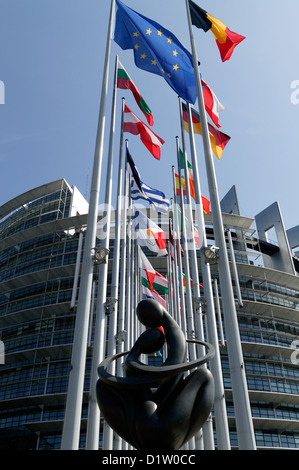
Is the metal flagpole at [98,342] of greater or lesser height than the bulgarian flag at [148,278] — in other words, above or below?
below

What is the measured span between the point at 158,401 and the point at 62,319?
3608 centimetres

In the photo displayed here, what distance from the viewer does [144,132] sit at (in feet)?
67.8

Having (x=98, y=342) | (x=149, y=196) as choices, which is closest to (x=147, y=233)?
(x=149, y=196)

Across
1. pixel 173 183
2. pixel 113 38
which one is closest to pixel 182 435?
pixel 113 38

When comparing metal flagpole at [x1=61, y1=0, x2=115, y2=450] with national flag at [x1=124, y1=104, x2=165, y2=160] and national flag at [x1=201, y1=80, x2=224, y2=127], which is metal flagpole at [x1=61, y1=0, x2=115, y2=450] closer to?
national flag at [x1=201, y1=80, x2=224, y2=127]

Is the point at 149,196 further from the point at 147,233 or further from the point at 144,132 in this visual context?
the point at 144,132

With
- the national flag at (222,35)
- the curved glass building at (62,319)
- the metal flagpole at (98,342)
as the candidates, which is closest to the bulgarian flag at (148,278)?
the curved glass building at (62,319)

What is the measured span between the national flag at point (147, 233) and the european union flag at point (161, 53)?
9.41m

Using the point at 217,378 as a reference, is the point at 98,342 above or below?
above

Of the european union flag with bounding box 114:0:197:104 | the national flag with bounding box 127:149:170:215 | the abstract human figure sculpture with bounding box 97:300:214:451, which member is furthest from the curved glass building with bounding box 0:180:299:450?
the abstract human figure sculpture with bounding box 97:300:214:451

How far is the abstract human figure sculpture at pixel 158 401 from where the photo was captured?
880 centimetres

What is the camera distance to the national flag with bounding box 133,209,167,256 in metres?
24.3

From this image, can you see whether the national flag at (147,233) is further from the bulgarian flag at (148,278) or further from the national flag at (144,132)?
the national flag at (144,132)

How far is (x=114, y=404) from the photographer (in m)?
9.39
